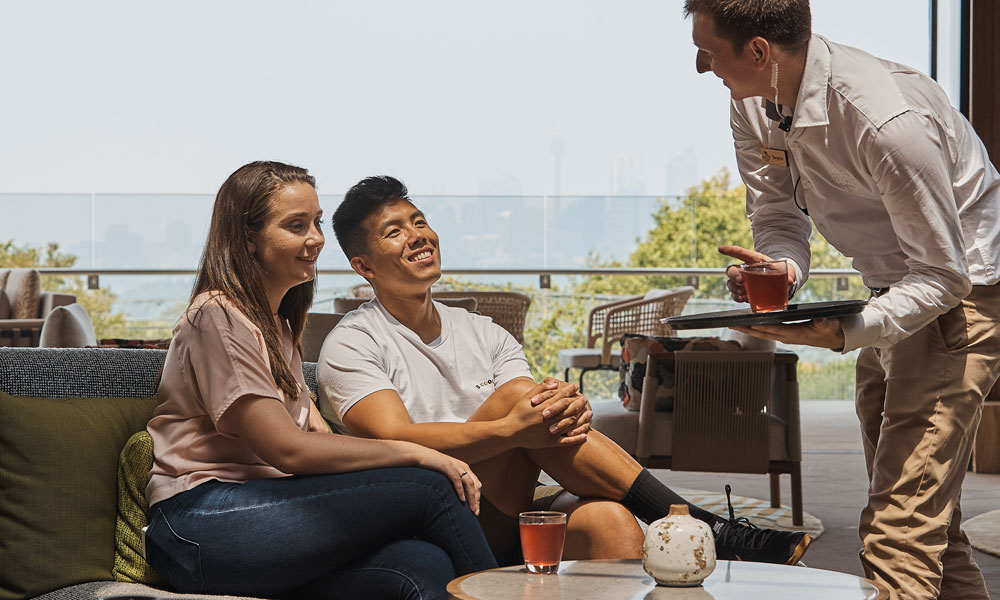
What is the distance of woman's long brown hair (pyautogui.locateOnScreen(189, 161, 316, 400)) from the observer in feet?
6.07

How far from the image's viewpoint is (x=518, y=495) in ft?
6.97

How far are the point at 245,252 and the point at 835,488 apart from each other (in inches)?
137

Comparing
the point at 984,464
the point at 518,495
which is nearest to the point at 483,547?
the point at 518,495

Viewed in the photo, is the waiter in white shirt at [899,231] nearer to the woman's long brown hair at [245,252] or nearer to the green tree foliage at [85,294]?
the woman's long brown hair at [245,252]

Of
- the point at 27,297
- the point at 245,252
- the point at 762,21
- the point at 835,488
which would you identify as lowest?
the point at 835,488

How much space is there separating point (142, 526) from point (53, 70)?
32.3 ft

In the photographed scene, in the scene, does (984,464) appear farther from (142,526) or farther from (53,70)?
(53,70)

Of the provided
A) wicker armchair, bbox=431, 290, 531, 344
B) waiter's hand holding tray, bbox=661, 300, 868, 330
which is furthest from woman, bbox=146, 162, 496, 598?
wicker armchair, bbox=431, 290, 531, 344

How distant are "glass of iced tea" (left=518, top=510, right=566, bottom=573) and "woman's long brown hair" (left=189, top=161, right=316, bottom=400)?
0.53 meters

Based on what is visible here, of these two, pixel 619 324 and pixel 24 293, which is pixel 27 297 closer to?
pixel 24 293

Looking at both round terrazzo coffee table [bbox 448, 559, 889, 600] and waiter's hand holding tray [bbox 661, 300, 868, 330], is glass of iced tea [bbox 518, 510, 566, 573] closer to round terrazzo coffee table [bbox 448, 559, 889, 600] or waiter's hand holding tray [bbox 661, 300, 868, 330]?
round terrazzo coffee table [bbox 448, 559, 889, 600]

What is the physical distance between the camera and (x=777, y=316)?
168cm

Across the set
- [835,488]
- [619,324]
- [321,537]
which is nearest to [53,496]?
[321,537]

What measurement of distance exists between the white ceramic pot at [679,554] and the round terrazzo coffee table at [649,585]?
0.02 meters
